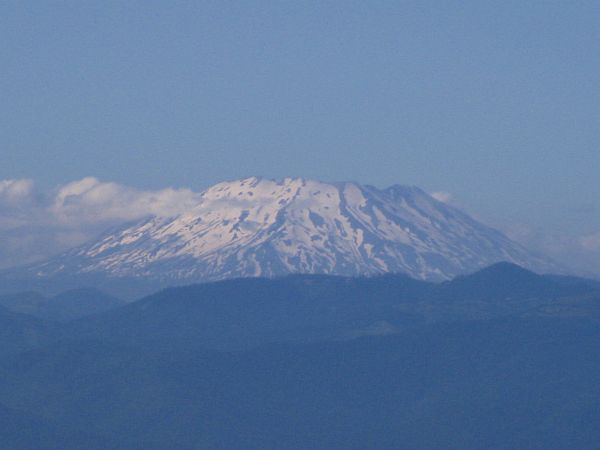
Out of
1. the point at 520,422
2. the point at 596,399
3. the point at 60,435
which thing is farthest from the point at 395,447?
the point at 60,435

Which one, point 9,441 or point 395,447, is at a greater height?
point 9,441

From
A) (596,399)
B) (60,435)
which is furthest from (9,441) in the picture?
(596,399)

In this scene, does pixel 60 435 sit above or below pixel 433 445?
above

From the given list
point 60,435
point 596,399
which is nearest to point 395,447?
point 596,399

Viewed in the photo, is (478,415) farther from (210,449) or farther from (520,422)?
(210,449)

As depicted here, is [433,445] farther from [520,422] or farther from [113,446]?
[113,446]

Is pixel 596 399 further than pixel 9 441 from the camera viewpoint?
Yes

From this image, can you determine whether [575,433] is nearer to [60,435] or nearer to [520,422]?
[520,422]
